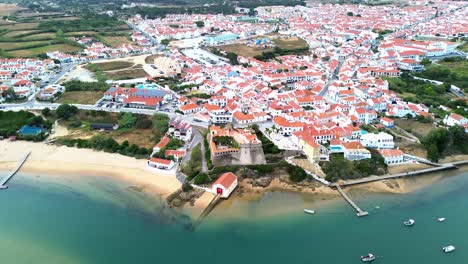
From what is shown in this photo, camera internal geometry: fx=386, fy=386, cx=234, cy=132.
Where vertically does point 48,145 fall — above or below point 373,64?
below

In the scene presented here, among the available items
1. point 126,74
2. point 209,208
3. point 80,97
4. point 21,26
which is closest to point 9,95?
point 80,97

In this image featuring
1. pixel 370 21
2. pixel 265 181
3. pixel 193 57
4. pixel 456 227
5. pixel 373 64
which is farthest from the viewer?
pixel 370 21

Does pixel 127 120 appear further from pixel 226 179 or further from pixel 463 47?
pixel 463 47

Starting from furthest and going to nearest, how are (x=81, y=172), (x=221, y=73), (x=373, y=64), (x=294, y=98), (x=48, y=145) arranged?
(x=373, y=64) < (x=221, y=73) < (x=294, y=98) < (x=48, y=145) < (x=81, y=172)

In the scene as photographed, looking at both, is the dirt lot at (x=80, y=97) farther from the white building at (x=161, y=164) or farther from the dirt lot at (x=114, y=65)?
the white building at (x=161, y=164)

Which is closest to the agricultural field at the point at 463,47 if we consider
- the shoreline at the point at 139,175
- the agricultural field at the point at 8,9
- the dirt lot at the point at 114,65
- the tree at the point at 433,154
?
the shoreline at the point at 139,175

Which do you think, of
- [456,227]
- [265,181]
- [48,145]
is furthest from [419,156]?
[48,145]

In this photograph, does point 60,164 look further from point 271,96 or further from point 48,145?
point 271,96
